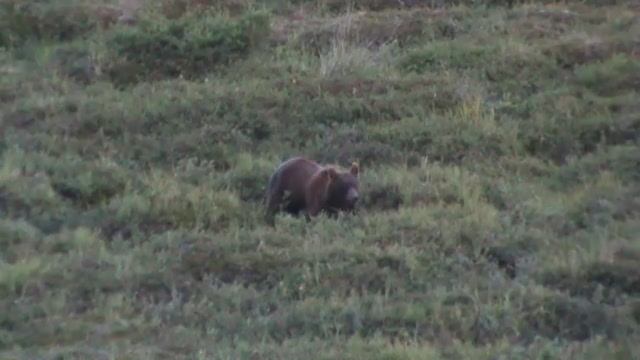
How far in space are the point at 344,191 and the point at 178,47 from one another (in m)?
4.86

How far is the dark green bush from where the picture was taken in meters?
18.0

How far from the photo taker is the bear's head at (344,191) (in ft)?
45.8

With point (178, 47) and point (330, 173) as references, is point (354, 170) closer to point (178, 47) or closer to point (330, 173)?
point (330, 173)

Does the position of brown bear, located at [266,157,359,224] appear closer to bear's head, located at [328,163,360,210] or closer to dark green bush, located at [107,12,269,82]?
bear's head, located at [328,163,360,210]

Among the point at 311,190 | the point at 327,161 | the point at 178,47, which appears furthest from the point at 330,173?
the point at 178,47

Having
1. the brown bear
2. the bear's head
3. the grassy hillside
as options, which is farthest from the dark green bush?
the bear's head

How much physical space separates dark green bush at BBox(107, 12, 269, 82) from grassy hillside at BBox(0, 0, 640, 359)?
3 centimetres

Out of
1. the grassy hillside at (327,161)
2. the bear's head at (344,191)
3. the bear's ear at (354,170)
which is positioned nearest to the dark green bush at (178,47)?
the grassy hillside at (327,161)

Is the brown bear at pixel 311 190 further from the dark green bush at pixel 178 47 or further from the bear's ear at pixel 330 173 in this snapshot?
the dark green bush at pixel 178 47

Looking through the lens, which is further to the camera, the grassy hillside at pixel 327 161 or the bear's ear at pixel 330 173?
the bear's ear at pixel 330 173

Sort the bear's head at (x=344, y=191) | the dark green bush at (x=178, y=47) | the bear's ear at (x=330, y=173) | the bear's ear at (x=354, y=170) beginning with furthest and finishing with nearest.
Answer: the dark green bush at (x=178, y=47), the bear's ear at (x=354, y=170), the bear's ear at (x=330, y=173), the bear's head at (x=344, y=191)

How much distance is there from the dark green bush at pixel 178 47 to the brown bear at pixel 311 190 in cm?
395

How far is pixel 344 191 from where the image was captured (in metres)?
13.9

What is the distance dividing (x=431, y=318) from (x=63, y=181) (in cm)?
487
